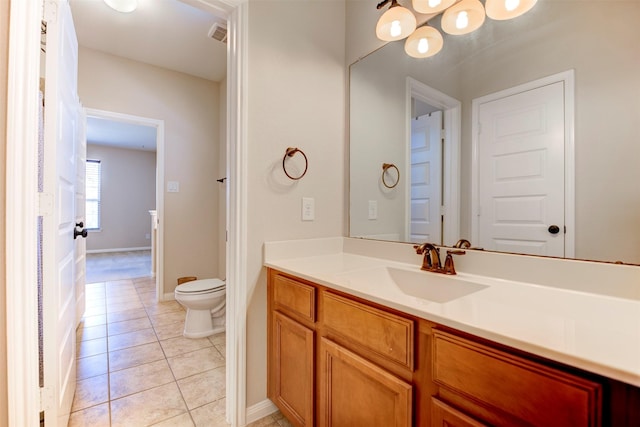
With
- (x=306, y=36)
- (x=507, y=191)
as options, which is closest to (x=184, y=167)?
(x=306, y=36)

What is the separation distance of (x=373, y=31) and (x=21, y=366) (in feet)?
7.14

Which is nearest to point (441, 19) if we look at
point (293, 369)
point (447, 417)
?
point (447, 417)

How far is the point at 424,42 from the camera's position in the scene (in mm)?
1425

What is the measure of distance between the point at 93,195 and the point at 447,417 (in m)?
7.73

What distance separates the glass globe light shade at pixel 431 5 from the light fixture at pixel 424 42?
8cm

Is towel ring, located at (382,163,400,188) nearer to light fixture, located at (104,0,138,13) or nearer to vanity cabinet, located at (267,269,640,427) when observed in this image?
vanity cabinet, located at (267,269,640,427)

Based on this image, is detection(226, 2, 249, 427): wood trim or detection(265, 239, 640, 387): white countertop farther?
detection(226, 2, 249, 427): wood trim

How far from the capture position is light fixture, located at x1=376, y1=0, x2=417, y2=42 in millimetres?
1378

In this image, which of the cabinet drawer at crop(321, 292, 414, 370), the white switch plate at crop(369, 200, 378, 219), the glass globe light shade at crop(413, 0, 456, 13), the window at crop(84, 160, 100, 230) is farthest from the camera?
the window at crop(84, 160, 100, 230)

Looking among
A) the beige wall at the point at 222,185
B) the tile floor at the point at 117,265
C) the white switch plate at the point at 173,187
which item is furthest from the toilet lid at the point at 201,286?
the tile floor at the point at 117,265

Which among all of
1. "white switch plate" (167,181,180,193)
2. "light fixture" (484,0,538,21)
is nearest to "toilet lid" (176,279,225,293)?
"white switch plate" (167,181,180,193)

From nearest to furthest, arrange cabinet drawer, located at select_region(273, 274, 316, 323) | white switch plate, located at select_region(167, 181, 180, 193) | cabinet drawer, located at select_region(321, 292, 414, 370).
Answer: cabinet drawer, located at select_region(321, 292, 414, 370) < cabinet drawer, located at select_region(273, 274, 316, 323) < white switch plate, located at select_region(167, 181, 180, 193)

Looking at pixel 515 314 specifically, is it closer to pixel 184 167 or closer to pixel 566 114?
pixel 566 114

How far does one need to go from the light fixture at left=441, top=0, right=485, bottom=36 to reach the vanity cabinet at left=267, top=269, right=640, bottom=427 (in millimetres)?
1244
